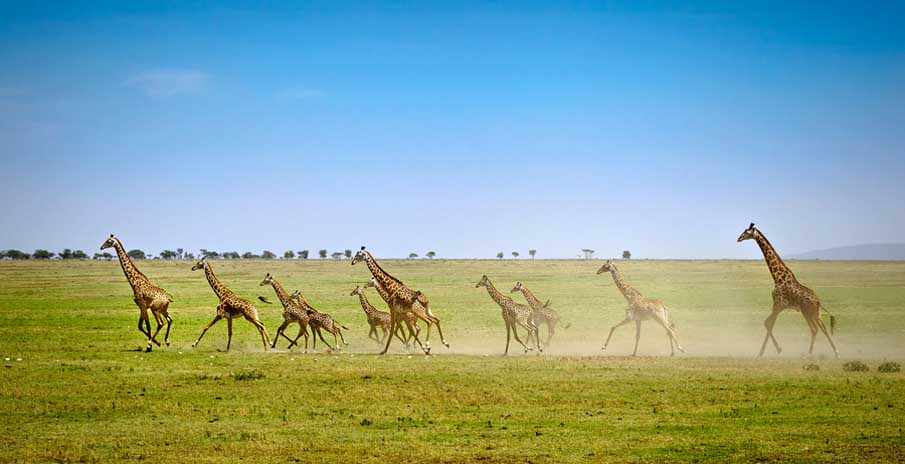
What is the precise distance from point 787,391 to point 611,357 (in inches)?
284

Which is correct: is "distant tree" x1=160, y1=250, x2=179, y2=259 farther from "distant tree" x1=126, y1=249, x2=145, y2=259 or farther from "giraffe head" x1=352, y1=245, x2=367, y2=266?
"giraffe head" x1=352, y1=245, x2=367, y2=266

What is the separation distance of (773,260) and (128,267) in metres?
21.7

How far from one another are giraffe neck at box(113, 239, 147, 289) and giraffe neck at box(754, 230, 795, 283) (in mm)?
20587

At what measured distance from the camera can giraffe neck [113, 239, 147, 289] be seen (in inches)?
1065

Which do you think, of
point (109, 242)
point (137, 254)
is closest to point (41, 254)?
point (137, 254)

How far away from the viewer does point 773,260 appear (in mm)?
27219

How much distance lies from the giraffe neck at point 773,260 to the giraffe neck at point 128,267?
20.6m

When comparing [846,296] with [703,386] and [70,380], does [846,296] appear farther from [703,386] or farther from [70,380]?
[70,380]

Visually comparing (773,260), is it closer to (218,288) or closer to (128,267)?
(218,288)

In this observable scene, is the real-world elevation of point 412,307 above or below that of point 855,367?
above

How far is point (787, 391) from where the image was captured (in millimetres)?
18844

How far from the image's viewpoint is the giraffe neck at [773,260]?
86.5 feet

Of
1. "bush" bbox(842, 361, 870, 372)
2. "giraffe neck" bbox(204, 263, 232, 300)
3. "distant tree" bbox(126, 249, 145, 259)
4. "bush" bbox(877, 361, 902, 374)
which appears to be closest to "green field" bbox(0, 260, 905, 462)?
"bush" bbox(842, 361, 870, 372)

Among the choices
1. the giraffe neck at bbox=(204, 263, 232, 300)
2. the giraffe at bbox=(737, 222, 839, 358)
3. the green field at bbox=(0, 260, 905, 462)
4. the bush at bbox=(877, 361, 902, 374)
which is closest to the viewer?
the green field at bbox=(0, 260, 905, 462)
